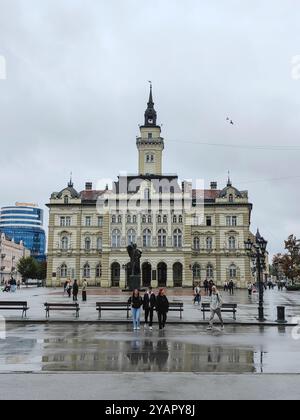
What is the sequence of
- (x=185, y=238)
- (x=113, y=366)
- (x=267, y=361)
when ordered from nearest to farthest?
(x=113, y=366)
(x=267, y=361)
(x=185, y=238)

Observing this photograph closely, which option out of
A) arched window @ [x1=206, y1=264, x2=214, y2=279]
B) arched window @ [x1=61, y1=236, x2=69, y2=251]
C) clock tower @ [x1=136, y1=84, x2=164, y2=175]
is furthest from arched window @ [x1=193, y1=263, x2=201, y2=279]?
arched window @ [x1=61, y1=236, x2=69, y2=251]

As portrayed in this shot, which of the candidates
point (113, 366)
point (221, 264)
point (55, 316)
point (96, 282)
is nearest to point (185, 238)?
point (221, 264)

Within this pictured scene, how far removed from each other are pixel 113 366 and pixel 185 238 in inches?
2768

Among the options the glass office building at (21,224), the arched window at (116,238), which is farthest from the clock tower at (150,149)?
the glass office building at (21,224)

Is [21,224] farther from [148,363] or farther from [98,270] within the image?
[148,363]

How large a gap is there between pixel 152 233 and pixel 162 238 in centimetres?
199

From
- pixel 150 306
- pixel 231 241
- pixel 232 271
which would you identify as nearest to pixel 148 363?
pixel 150 306

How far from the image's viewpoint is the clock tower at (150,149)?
90938 millimetres

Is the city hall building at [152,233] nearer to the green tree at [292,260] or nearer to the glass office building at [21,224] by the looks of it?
the green tree at [292,260]

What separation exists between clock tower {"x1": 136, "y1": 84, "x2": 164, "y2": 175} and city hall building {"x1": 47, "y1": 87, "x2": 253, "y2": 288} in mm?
3540

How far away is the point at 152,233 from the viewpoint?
270ft

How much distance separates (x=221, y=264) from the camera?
274 ft

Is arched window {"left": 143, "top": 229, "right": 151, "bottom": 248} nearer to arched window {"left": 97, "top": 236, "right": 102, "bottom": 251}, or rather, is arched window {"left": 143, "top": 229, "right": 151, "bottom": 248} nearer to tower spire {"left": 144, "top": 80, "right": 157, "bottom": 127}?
arched window {"left": 97, "top": 236, "right": 102, "bottom": 251}
